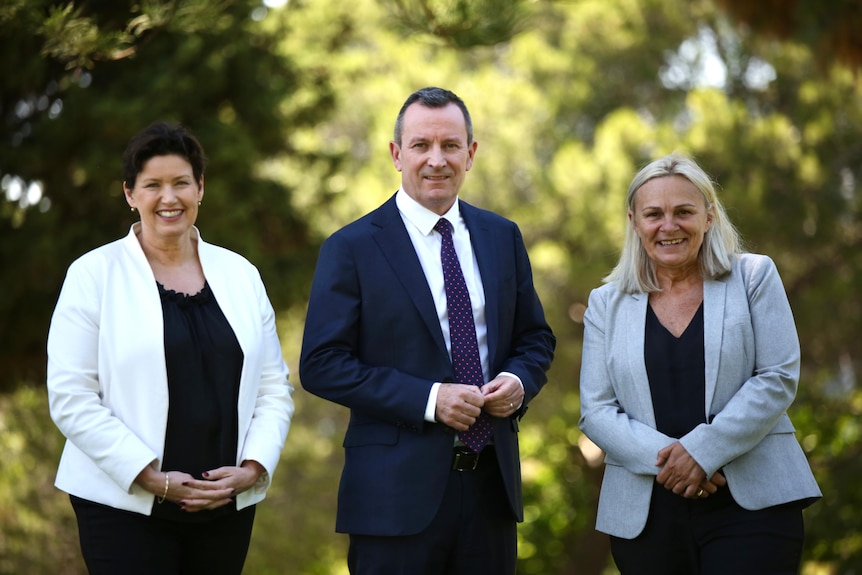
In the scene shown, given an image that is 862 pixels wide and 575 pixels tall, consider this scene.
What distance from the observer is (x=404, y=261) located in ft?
10.5

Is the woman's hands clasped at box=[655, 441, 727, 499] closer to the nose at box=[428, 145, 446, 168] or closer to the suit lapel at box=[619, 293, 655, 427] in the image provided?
the suit lapel at box=[619, 293, 655, 427]

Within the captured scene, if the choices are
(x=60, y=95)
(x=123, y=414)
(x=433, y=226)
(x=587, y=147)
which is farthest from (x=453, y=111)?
(x=587, y=147)

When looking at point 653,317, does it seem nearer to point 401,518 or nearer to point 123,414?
point 401,518

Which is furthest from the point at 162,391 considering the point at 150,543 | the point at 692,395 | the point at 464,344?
the point at 692,395

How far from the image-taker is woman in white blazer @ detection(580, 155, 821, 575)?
302 cm

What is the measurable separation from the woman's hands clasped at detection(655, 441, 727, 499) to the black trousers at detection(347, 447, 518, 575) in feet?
1.59

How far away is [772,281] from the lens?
3.19 m

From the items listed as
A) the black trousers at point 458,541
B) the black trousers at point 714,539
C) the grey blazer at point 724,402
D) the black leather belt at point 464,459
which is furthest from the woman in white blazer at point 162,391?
the black trousers at point 714,539

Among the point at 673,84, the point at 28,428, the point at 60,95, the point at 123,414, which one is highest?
the point at 673,84

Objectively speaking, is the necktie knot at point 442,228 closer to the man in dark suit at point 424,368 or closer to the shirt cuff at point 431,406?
the man in dark suit at point 424,368

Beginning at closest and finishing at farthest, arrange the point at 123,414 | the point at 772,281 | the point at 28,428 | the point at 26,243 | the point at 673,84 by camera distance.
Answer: the point at 123,414 → the point at 772,281 → the point at 26,243 → the point at 28,428 → the point at 673,84

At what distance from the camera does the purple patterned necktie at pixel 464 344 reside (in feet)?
10.2

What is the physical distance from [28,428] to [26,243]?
4519 millimetres

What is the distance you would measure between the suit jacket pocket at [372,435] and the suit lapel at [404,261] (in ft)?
0.97
